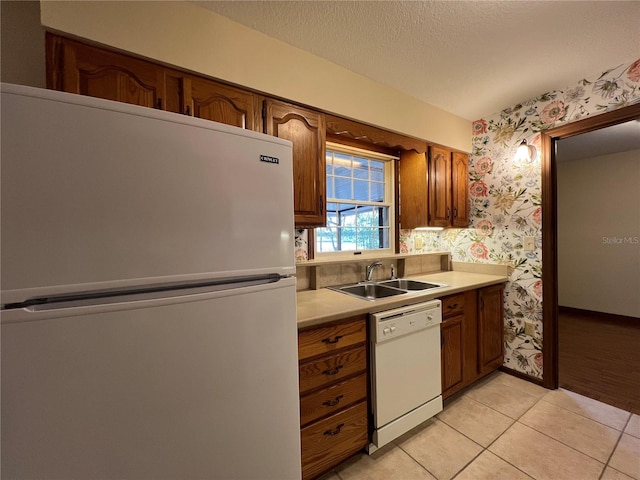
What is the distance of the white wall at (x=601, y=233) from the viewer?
3568mm

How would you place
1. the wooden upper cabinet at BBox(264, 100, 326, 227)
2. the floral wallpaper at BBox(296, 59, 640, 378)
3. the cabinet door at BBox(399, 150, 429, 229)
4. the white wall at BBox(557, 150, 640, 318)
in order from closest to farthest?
the wooden upper cabinet at BBox(264, 100, 326, 227), the floral wallpaper at BBox(296, 59, 640, 378), the cabinet door at BBox(399, 150, 429, 229), the white wall at BBox(557, 150, 640, 318)

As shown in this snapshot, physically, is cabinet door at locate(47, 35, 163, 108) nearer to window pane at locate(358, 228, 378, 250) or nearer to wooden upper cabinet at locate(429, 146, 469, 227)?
window pane at locate(358, 228, 378, 250)

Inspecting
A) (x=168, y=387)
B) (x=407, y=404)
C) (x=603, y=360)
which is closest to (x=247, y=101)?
(x=168, y=387)

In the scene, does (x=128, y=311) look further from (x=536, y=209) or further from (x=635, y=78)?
(x=635, y=78)

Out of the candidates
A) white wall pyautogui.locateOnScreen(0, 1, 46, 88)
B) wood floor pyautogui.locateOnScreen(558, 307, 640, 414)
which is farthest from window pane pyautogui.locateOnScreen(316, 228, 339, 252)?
wood floor pyautogui.locateOnScreen(558, 307, 640, 414)

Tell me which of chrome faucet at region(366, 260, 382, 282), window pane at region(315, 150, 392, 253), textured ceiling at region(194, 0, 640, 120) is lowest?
chrome faucet at region(366, 260, 382, 282)

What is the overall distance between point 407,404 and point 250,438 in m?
1.12

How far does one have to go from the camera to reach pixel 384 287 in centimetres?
214

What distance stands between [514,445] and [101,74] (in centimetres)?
289

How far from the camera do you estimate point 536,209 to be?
2.21m

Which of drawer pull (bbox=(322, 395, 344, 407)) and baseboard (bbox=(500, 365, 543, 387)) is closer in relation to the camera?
drawer pull (bbox=(322, 395, 344, 407))

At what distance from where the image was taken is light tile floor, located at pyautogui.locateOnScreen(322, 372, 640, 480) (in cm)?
140

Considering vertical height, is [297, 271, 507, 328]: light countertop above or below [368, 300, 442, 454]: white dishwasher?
above

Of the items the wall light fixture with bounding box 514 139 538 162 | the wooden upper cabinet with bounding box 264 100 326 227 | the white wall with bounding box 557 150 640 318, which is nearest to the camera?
the wooden upper cabinet with bounding box 264 100 326 227
